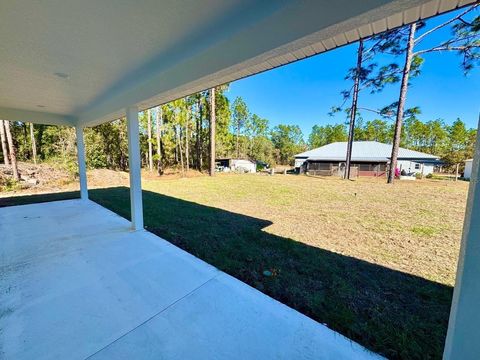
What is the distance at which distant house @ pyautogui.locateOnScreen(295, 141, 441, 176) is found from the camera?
63.6 ft

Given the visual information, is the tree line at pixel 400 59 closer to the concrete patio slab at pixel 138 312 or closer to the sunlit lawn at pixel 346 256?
the sunlit lawn at pixel 346 256

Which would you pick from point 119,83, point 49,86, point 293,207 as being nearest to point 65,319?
point 119,83

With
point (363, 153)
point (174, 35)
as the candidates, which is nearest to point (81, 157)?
point (174, 35)

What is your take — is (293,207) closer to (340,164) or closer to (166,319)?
(166,319)

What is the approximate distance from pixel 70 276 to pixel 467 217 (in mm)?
3489

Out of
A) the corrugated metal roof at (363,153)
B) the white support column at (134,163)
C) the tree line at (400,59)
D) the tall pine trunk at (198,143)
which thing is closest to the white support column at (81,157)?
the white support column at (134,163)

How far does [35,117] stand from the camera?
5.27m

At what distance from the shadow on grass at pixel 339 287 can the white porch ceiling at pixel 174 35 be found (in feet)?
7.55

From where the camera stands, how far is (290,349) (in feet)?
4.94

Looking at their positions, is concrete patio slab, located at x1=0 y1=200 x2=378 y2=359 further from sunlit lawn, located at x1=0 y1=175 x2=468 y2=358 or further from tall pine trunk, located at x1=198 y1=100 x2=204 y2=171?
tall pine trunk, located at x1=198 y1=100 x2=204 y2=171

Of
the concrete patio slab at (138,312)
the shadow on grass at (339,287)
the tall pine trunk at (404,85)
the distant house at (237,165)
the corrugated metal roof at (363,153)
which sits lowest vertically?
the shadow on grass at (339,287)

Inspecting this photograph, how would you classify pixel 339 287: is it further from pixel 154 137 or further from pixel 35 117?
pixel 154 137

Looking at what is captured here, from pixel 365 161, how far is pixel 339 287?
2046 cm

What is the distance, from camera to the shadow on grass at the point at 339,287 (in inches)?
65.9
